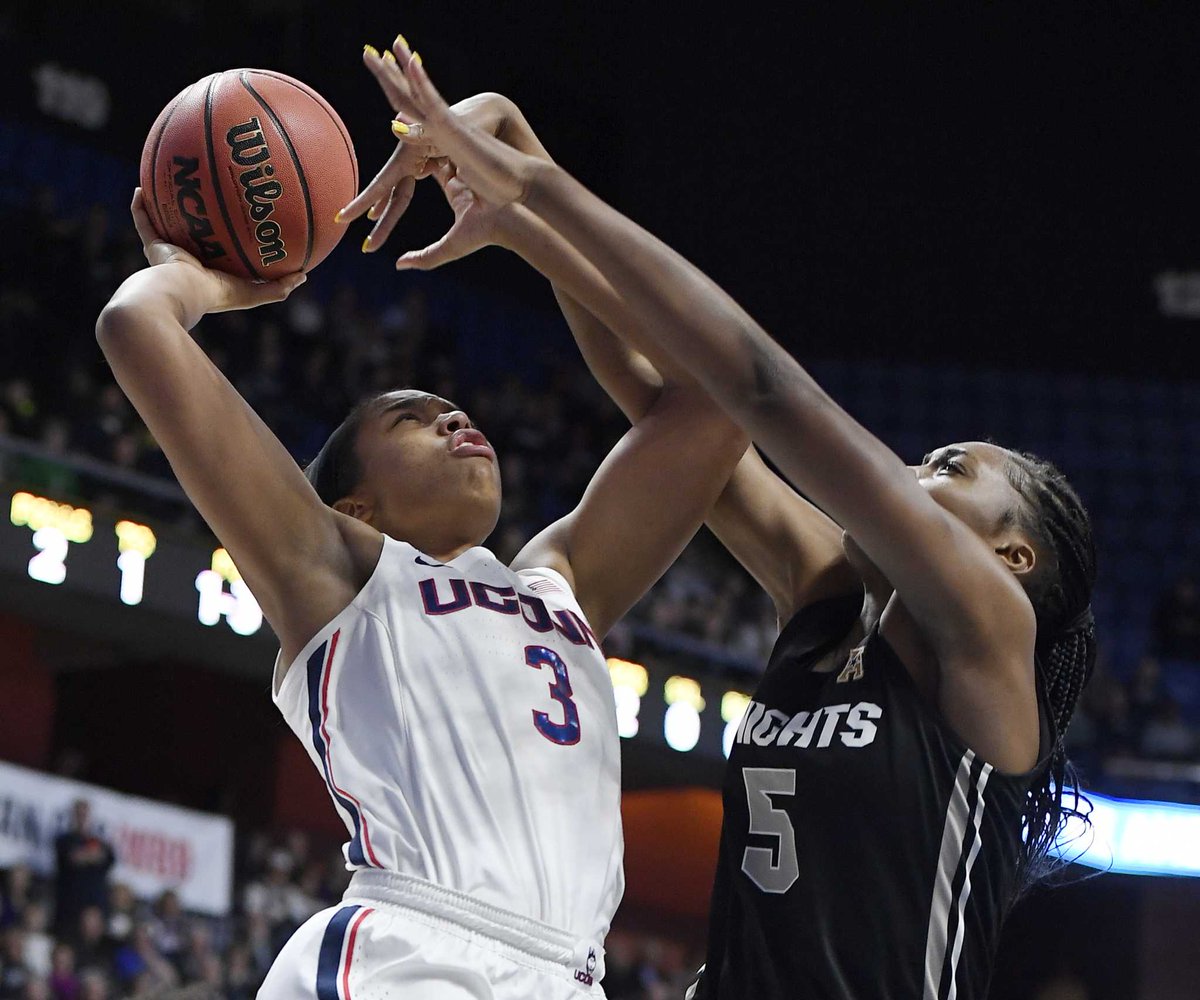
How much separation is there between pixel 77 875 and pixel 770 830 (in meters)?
6.73

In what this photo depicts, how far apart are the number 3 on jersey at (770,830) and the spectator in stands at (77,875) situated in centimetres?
665

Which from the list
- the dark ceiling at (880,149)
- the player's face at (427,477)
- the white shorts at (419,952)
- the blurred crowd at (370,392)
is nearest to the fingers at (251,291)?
the player's face at (427,477)

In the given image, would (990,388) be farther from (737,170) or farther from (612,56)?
(612,56)

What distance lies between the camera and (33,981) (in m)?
7.83

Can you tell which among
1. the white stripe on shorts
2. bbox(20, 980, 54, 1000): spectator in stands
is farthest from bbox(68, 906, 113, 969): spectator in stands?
the white stripe on shorts

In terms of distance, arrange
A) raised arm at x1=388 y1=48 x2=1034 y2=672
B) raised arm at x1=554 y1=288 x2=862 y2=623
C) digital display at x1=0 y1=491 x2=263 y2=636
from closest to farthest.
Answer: raised arm at x1=388 y1=48 x2=1034 y2=672, raised arm at x1=554 y1=288 x2=862 y2=623, digital display at x1=0 y1=491 x2=263 y2=636

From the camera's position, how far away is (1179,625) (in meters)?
13.7

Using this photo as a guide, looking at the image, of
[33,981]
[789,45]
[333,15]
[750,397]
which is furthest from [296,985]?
[789,45]

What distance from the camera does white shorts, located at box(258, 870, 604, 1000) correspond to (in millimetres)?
2180

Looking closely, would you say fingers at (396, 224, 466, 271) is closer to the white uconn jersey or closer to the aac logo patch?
the white uconn jersey

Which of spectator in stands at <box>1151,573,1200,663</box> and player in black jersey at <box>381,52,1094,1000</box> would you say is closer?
player in black jersey at <box>381,52,1094,1000</box>

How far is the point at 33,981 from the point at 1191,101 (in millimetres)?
11698

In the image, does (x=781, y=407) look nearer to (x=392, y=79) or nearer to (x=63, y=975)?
(x=392, y=79)

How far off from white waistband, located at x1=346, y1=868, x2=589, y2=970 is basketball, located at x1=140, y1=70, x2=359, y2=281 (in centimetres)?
97
